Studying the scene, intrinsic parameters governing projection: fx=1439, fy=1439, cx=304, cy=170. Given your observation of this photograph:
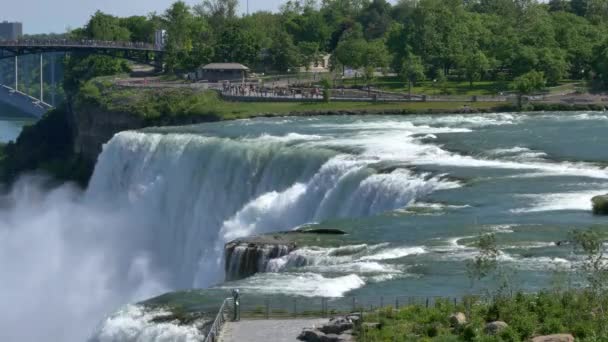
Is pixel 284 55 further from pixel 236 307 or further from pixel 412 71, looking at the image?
pixel 236 307

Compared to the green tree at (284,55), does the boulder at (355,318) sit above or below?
below

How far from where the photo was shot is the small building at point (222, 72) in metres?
112

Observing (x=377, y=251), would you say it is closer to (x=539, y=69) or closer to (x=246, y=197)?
(x=246, y=197)

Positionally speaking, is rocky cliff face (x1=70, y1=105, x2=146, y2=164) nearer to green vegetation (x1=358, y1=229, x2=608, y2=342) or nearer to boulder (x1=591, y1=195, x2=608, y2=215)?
boulder (x1=591, y1=195, x2=608, y2=215)

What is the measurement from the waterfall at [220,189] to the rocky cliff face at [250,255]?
0.36m

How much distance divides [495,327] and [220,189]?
32.9 m

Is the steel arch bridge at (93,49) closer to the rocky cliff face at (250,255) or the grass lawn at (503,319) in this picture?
the rocky cliff face at (250,255)

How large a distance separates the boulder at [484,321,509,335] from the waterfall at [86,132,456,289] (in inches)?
485

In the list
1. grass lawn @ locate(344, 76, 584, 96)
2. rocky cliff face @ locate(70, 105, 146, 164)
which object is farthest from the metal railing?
grass lawn @ locate(344, 76, 584, 96)

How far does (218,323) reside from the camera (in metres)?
31.1

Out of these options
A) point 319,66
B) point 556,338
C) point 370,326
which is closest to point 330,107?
point 319,66

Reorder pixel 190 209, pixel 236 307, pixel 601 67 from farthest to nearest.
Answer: pixel 601 67
pixel 190 209
pixel 236 307

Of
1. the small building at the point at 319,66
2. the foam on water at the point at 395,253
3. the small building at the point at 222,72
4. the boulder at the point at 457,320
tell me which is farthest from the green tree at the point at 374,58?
the boulder at the point at 457,320

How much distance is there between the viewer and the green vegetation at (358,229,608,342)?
28.1 m
